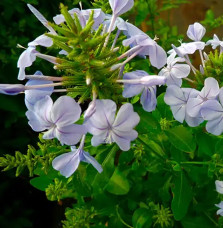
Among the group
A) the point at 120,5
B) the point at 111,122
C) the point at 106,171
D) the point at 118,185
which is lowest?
the point at 118,185

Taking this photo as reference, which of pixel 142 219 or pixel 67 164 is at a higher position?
pixel 67 164

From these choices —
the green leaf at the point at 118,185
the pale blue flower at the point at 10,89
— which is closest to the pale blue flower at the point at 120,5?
the pale blue flower at the point at 10,89

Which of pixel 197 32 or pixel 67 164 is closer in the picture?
pixel 67 164

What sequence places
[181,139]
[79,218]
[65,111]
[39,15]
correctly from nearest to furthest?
[65,111]
[39,15]
[181,139]
[79,218]

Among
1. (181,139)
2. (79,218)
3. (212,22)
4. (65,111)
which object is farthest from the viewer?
(212,22)

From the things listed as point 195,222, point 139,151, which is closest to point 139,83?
point 139,151

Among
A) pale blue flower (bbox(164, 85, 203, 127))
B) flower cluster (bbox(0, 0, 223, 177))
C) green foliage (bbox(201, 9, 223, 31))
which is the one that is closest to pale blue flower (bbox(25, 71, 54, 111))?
flower cluster (bbox(0, 0, 223, 177))

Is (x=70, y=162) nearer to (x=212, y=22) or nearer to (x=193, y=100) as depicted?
(x=193, y=100)
